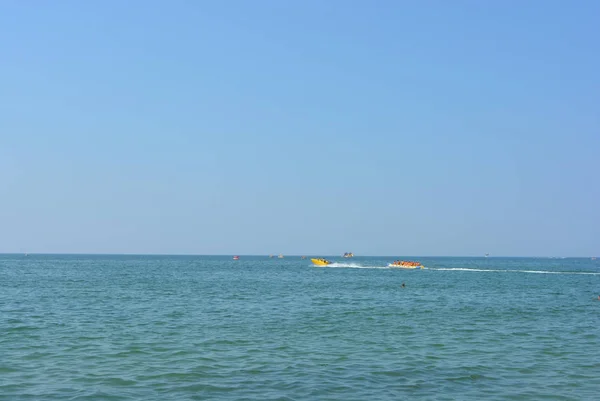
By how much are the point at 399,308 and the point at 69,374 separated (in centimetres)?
3012

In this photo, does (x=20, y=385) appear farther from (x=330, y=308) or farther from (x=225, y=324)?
(x=330, y=308)

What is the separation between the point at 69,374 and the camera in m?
22.0

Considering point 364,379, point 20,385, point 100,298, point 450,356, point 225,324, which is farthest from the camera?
point 100,298

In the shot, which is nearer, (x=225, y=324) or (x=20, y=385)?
(x=20, y=385)

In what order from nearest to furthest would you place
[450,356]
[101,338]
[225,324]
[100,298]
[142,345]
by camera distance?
[450,356] < [142,345] < [101,338] < [225,324] < [100,298]

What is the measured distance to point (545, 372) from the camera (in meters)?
23.3

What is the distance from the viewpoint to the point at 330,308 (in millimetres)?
47000

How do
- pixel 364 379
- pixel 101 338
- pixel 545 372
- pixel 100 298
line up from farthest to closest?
pixel 100 298 → pixel 101 338 → pixel 545 372 → pixel 364 379

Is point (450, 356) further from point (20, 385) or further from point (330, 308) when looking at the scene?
point (330, 308)

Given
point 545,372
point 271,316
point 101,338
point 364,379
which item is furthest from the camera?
point 271,316

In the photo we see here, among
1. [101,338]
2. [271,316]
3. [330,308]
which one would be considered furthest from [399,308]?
[101,338]

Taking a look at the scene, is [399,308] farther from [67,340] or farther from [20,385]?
[20,385]

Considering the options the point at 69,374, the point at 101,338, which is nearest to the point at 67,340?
the point at 101,338

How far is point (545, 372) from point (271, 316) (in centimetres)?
2056
